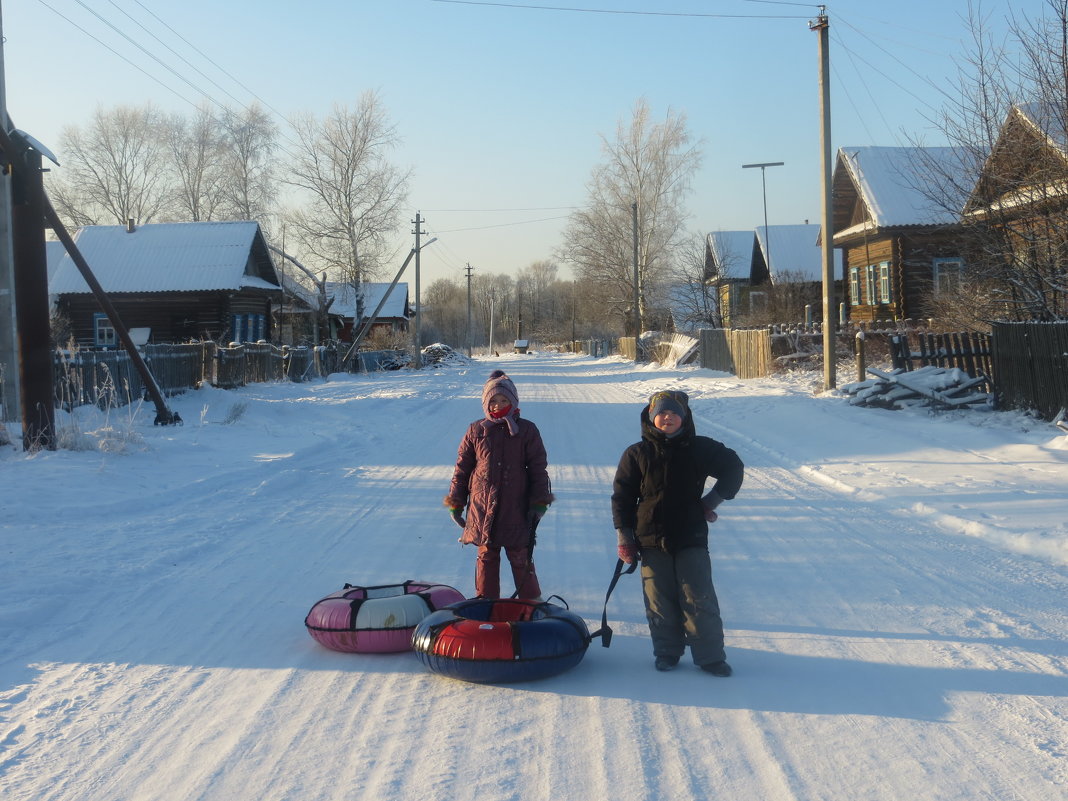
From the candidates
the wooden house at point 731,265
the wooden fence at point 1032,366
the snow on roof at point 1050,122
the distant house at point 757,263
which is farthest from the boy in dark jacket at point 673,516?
the wooden house at point 731,265

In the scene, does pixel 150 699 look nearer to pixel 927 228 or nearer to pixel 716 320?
pixel 927 228

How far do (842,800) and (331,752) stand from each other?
6.62 feet

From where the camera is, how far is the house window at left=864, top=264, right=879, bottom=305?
34.3 metres

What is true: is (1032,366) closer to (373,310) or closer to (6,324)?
(6,324)

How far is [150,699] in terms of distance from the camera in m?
4.44

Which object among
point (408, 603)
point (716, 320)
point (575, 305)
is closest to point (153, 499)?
point (408, 603)

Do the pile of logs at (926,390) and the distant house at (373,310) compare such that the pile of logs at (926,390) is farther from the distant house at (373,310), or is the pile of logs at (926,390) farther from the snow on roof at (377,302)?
the snow on roof at (377,302)

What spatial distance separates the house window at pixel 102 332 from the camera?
36938mm

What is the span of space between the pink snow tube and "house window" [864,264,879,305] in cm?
3231

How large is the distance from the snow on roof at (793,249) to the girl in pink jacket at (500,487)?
142 feet

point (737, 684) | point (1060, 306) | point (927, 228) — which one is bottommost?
point (737, 684)

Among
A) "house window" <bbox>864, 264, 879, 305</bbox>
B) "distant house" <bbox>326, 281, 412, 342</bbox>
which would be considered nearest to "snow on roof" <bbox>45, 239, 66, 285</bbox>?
"distant house" <bbox>326, 281, 412, 342</bbox>

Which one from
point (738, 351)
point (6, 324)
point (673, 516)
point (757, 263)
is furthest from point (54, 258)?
point (673, 516)

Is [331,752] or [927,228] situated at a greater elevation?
[927,228]
